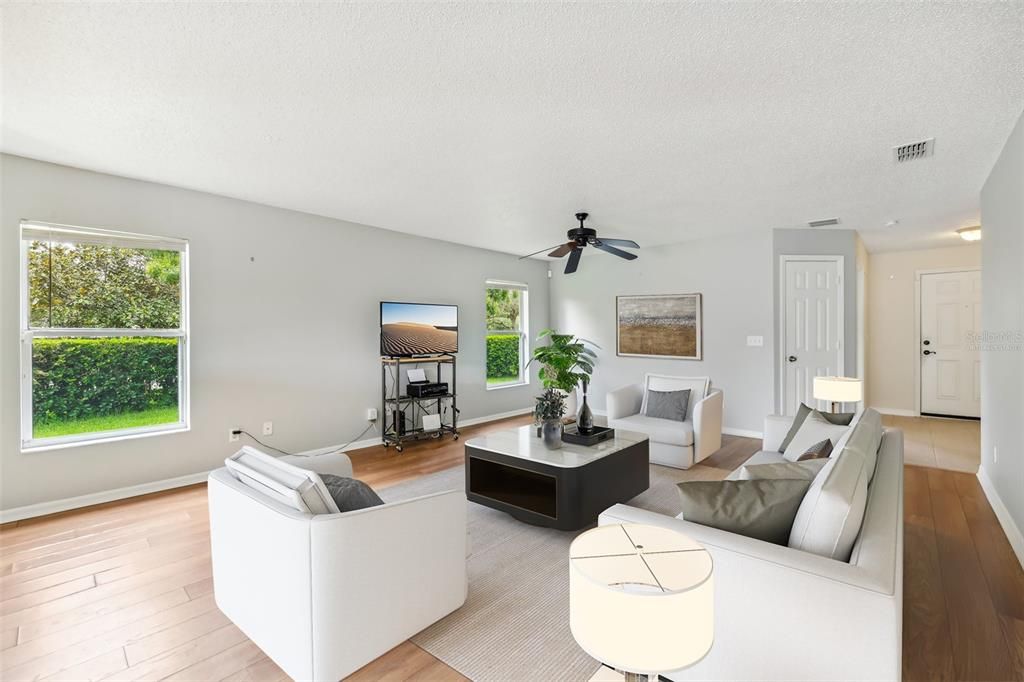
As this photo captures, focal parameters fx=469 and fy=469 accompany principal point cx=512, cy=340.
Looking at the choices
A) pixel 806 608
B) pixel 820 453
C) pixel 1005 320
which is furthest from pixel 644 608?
pixel 1005 320

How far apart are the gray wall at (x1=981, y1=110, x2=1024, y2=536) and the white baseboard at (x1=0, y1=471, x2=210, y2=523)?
4771 mm

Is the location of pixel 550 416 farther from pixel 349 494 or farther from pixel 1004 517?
pixel 1004 517

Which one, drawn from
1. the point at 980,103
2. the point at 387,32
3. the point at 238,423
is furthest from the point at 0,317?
the point at 980,103

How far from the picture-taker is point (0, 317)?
3039mm

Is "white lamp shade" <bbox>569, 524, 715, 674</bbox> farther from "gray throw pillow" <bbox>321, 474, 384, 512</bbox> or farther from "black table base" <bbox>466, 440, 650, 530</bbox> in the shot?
"black table base" <bbox>466, 440, 650, 530</bbox>

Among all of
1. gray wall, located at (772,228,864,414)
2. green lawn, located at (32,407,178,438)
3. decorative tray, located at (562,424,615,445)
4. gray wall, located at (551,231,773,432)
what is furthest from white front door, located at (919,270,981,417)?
green lawn, located at (32,407,178,438)

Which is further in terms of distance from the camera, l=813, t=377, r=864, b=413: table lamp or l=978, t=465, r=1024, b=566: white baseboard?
l=813, t=377, r=864, b=413: table lamp

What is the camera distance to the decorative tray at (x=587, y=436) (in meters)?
3.29

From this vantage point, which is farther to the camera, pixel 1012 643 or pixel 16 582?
pixel 16 582

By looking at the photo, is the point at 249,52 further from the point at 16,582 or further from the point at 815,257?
the point at 815,257

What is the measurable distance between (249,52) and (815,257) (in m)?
5.55

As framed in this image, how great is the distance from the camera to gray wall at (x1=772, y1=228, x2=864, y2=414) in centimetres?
512

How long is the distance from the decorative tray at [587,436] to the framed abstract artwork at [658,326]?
9.61ft

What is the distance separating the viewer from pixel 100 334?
3438mm
